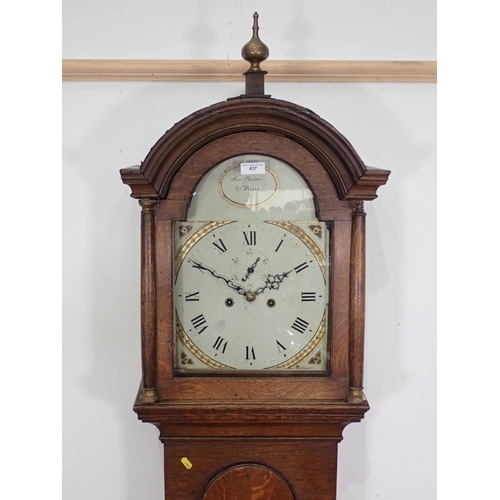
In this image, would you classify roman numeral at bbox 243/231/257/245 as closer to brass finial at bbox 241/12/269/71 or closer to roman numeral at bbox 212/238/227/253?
roman numeral at bbox 212/238/227/253

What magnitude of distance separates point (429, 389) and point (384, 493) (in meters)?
0.30

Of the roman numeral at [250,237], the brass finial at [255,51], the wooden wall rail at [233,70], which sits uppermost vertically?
the wooden wall rail at [233,70]

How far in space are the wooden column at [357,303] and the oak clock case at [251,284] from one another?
55 mm

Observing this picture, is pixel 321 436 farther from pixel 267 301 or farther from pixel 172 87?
pixel 172 87

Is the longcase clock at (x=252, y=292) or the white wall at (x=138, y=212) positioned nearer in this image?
the longcase clock at (x=252, y=292)

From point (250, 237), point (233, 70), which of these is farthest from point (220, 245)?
point (233, 70)

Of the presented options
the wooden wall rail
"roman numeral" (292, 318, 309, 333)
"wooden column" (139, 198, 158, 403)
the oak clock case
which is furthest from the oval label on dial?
the wooden wall rail

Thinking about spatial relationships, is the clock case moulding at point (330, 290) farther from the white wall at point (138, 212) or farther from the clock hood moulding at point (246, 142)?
the white wall at point (138, 212)

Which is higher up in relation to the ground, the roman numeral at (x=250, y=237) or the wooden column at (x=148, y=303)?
the roman numeral at (x=250, y=237)

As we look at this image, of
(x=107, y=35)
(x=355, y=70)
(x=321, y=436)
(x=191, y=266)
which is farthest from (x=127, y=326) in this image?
(x=355, y=70)

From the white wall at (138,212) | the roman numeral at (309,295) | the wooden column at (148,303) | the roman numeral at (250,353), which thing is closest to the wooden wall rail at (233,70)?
the white wall at (138,212)

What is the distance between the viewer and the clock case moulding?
0.99 metres

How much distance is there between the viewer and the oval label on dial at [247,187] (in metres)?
1.03

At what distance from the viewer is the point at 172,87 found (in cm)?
126
